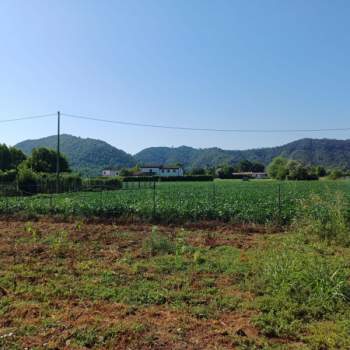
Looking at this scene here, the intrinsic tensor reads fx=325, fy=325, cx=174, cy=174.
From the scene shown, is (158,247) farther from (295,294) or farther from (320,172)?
(320,172)

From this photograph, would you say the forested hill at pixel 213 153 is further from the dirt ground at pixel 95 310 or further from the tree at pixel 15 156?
the dirt ground at pixel 95 310

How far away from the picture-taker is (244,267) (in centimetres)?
679

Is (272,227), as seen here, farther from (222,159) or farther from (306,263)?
(222,159)

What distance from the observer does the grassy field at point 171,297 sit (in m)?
3.89

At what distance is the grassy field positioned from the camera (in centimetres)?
389

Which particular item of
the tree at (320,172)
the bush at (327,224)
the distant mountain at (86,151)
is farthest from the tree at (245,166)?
the bush at (327,224)

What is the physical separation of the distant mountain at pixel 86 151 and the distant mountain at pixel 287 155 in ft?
125

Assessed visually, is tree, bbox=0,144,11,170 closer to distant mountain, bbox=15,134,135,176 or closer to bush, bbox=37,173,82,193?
bush, bbox=37,173,82,193

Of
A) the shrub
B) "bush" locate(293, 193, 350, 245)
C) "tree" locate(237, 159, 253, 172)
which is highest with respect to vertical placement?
"tree" locate(237, 159, 253, 172)

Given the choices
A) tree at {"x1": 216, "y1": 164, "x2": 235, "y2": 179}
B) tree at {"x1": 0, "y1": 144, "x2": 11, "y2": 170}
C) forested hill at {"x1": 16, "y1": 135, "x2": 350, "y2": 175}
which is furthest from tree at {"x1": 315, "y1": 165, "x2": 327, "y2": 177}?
tree at {"x1": 0, "y1": 144, "x2": 11, "y2": 170}

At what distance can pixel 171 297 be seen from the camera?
5.20 meters

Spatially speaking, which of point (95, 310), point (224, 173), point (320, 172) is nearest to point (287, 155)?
point (224, 173)

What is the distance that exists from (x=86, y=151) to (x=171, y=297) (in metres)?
140

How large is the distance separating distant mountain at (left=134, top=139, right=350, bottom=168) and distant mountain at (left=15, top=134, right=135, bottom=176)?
38095 mm
